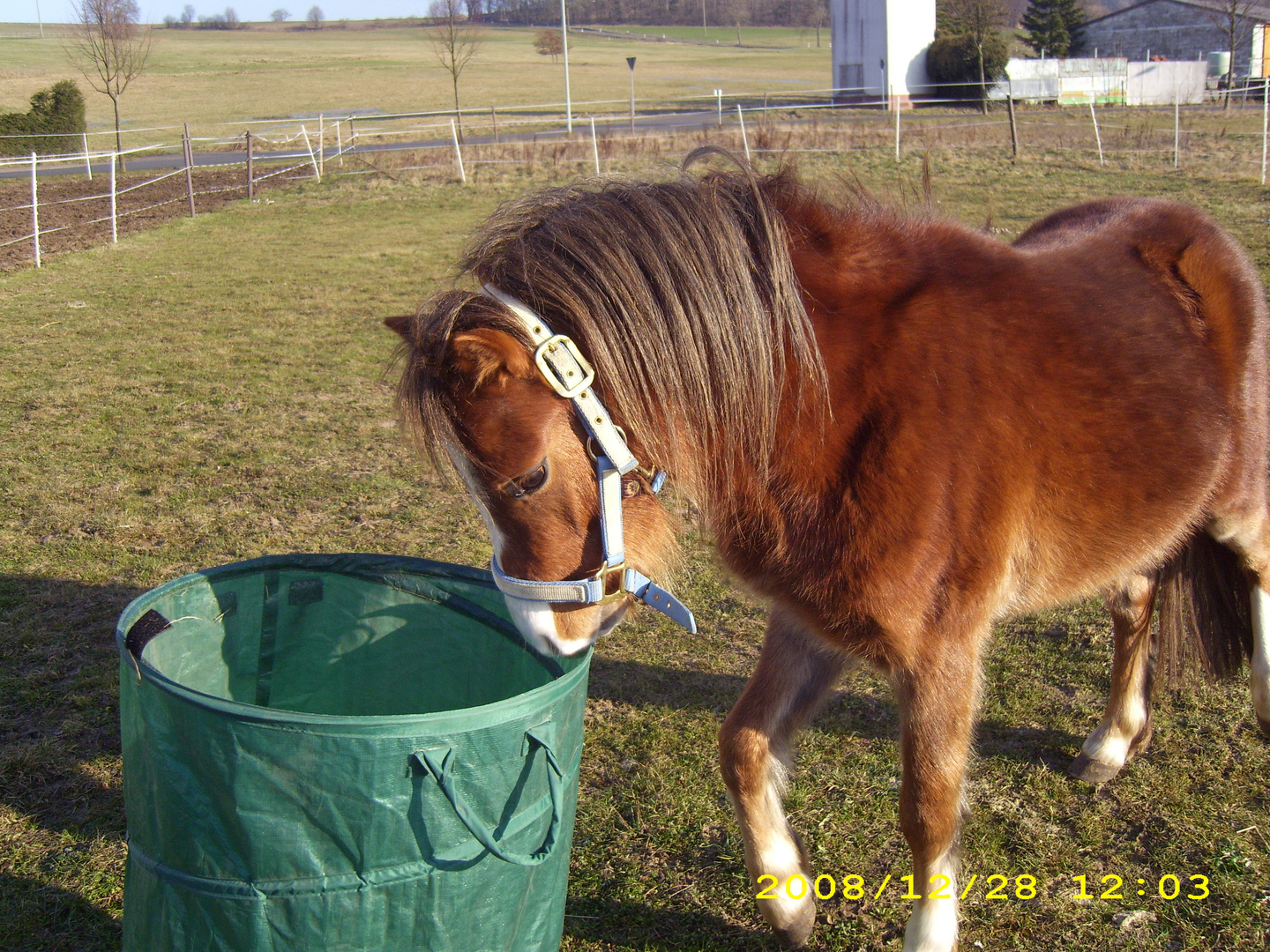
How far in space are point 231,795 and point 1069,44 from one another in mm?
47427

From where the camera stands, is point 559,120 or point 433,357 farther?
point 559,120

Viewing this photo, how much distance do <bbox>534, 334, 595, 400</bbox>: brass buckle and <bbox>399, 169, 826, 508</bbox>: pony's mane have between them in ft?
0.12

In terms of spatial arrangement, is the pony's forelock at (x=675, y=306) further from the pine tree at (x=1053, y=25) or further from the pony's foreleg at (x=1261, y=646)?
the pine tree at (x=1053, y=25)

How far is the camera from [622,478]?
1751 mm

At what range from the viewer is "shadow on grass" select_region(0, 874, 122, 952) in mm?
2129

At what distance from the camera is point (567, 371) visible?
1.63m

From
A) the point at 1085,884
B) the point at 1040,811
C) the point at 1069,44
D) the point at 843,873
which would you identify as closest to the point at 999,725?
the point at 1040,811

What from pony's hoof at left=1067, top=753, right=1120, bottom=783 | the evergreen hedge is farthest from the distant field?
pony's hoof at left=1067, top=753, right=1120, bottom=783

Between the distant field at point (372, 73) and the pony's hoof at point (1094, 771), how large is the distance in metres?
30.8

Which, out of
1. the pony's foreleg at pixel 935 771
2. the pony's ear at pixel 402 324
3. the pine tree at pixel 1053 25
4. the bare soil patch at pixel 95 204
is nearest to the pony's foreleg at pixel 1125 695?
the pony's foreleg at pixel 935 771

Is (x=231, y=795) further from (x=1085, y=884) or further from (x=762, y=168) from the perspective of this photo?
(x=1085, y=884)

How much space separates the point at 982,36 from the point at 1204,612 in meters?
35.0

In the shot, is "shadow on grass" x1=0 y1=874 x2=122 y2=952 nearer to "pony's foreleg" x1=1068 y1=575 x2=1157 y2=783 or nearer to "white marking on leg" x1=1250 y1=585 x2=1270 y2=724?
"pony's foreleg" x1=1068 y1=575 x2=1157 y2=783

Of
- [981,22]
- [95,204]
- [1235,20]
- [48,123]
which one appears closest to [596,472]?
[95,204]
